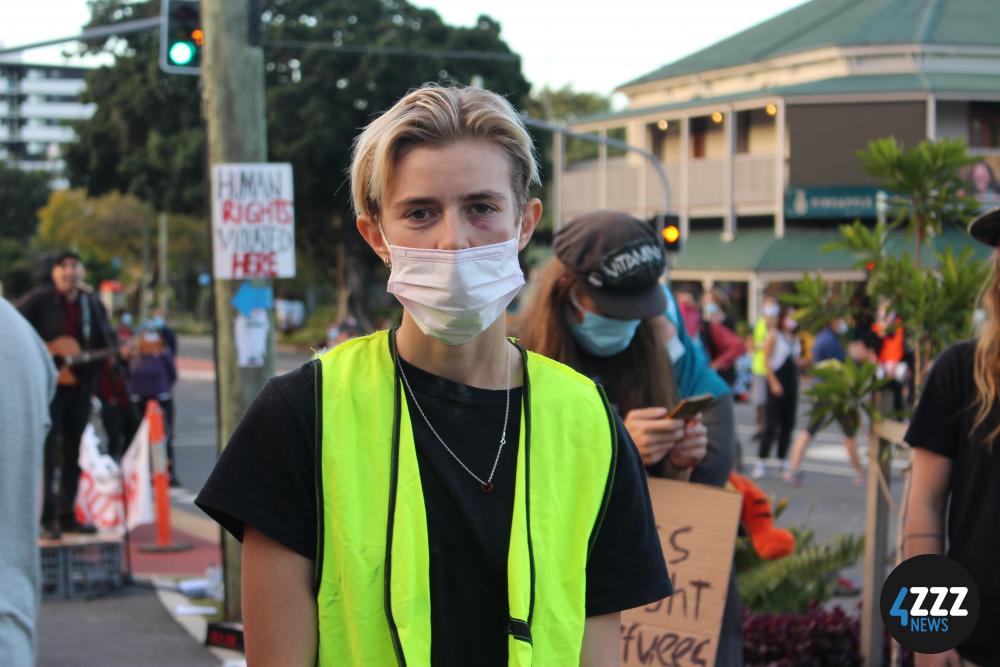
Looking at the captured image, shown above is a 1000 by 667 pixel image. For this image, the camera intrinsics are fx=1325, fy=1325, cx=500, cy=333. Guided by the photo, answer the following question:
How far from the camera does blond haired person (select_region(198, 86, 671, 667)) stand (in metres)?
1.99

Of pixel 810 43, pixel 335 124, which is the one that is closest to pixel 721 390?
pixel 810 43

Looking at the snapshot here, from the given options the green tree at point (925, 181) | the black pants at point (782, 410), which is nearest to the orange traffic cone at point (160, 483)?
the green tree at point (925, 181)

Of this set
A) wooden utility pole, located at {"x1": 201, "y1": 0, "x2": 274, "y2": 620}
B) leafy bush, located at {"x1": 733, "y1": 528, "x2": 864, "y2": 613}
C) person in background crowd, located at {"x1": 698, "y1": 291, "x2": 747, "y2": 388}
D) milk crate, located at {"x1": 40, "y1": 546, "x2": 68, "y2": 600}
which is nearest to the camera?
leafy bush, located at {"x1": 733, "y1": 528, "x2": 864, "y2": 613}

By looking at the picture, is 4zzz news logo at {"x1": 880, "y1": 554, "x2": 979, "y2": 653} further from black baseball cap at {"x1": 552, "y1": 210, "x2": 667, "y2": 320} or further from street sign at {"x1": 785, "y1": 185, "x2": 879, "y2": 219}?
street sign at {"x1": 785, "y1": 185, "x2": 879, "y2": 219}

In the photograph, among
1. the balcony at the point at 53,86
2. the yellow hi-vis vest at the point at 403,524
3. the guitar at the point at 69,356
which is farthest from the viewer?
the balcony at the point at 53,86

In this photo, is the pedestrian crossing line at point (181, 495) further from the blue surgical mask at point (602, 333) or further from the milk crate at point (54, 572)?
the blue surgical mask at point (602, 333)

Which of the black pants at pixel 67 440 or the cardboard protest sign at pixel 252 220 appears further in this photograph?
the black pants at pixel 67 440

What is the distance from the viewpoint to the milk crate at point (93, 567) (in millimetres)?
8648

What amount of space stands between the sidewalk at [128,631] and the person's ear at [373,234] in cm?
535

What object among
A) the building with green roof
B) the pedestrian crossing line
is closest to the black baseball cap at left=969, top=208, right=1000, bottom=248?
the pedestrian crossing line

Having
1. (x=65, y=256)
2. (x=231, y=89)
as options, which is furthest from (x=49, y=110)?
(x=231, y=89)

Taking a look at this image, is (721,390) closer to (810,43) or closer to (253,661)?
(253,661)

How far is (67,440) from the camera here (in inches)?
381

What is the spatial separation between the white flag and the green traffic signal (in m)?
2.60
